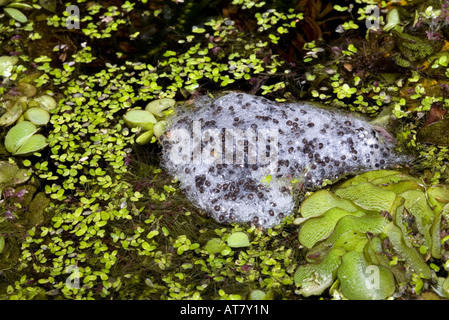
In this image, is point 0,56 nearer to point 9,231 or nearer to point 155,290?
point 9,231

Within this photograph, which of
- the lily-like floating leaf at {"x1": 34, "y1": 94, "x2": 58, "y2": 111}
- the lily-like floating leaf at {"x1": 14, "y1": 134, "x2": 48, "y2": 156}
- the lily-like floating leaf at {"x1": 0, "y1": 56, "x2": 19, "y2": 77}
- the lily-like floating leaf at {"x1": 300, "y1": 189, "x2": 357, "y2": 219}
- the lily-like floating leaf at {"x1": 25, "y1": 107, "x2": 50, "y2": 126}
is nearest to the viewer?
the lily-like floating leaf at {"x1": 300, "y1": 189, "x2": 357, "y2": 219}

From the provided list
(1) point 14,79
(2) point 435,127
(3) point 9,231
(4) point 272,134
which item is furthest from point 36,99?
(2) point 435,127

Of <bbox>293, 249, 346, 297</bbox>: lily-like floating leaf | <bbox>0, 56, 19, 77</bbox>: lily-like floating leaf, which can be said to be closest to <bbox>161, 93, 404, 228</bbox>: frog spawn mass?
<bbox>293, 249, 346, 297</bbox>: lily-like floating leaf

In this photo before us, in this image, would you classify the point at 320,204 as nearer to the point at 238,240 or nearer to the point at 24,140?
the point at 238,240

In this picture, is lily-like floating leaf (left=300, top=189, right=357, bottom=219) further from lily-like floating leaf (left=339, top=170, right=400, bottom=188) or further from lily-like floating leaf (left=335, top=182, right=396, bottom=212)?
lily-like floating leaf (left=339, top=170, right=400, bottom=188)

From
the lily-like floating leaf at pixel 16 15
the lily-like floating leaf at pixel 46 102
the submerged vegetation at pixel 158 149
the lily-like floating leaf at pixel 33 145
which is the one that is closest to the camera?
the submerged vegetation at pixel 158 149

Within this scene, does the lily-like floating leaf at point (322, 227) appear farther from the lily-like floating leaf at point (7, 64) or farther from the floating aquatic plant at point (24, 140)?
the lily-like floating leaf at point (7, 64)

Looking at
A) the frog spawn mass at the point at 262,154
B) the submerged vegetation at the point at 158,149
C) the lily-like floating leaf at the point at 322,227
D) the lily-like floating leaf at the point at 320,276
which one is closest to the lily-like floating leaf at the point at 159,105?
the submerged vegetation at the point at 158,149

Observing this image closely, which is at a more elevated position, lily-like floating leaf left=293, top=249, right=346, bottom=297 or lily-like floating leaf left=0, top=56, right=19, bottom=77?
lily-like floating leaf left=293, top=249, right=346, bottom=297
